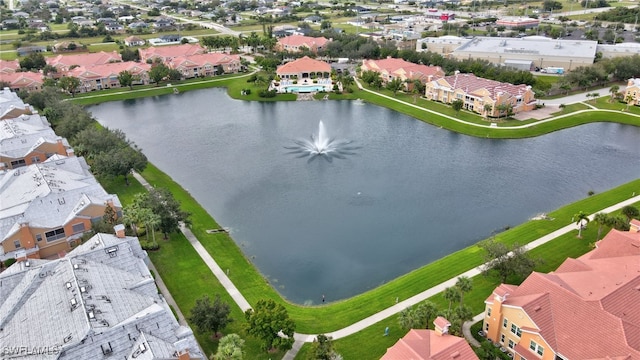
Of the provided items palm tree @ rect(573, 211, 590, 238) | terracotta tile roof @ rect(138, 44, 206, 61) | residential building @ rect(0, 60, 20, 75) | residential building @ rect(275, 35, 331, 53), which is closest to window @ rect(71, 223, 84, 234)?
palm tree @ rect(573, 211, 590, 238)

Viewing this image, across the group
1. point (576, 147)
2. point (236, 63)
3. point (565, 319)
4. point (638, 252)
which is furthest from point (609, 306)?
point (236, 63)

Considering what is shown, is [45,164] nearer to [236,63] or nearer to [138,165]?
[138,165]

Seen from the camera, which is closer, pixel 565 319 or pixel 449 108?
pixel 565 319

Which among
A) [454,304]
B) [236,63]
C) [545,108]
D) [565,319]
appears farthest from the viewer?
[236,63]

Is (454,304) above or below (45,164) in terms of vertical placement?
below

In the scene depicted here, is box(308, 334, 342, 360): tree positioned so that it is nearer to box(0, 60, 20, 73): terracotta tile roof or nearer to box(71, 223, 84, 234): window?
box(71, 223, 84, 234): window

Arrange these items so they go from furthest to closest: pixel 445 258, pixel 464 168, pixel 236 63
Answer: pixel 236 63, pixel 464 168, pixel 445 258
